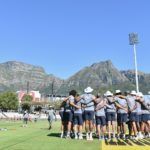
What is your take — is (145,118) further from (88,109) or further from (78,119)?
(78,119)

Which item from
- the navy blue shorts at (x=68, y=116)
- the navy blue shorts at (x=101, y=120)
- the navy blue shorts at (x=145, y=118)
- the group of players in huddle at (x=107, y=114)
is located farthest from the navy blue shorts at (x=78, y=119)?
the navy blue shorts at (x=145, y=118)

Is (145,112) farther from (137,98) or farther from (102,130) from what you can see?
(102,130)

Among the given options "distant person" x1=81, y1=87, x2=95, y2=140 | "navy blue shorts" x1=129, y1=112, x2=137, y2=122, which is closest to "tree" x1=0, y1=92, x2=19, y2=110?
"navy blue shorts" x1=129, y1=112, x2=137, y2=122

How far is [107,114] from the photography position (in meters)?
18.4

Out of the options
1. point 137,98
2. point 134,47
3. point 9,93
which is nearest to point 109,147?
point 137,98

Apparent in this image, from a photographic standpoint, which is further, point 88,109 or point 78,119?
point 78,119

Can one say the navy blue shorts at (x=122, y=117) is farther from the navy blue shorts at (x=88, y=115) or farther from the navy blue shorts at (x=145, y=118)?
the navy blue shorts at (x=88, y=115)

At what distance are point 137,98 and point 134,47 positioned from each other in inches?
1821

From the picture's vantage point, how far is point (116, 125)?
1927 centimetres

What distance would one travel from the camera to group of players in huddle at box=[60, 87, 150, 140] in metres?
17.9

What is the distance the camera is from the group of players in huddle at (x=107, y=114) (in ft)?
58.6

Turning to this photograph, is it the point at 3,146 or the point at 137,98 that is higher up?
the point at 137,98

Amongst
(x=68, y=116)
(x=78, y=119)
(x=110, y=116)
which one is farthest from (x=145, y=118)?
(x=68, y=116)

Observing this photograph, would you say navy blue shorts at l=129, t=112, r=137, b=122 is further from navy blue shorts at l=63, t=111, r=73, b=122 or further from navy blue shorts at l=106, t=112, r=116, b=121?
→ navy blue shorts at l=63, t=111, r=73, b=122
